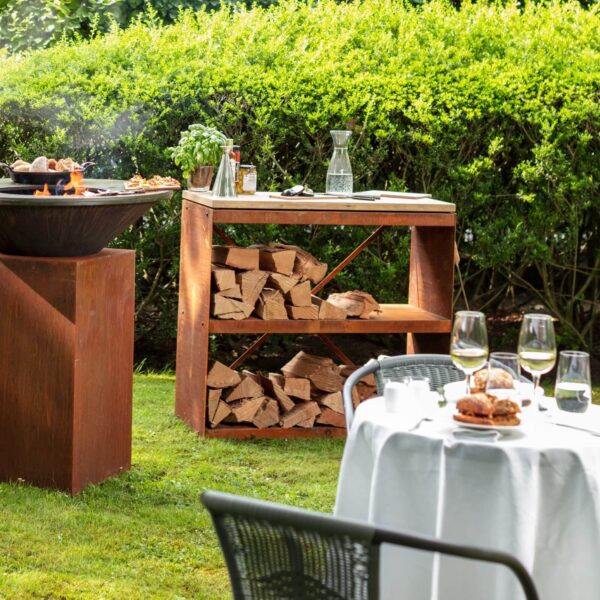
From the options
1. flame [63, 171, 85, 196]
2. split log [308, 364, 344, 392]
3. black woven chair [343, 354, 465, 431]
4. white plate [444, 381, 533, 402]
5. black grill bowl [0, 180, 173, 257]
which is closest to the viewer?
white plate [444, 381, 533, 402]

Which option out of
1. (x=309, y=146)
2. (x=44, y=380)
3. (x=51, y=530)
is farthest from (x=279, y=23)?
(x=51, y=530)

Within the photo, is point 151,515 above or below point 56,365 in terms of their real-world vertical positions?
below

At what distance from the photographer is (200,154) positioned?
5.98 meters

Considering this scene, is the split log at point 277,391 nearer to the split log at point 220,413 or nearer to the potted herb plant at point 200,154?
the split log at point 220,413

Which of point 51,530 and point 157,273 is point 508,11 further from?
point 51,530

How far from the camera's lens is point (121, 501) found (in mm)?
4902

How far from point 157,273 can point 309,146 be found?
3.81 ft

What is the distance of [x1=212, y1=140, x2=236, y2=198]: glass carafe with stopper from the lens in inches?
227

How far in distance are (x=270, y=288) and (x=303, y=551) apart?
362 cm

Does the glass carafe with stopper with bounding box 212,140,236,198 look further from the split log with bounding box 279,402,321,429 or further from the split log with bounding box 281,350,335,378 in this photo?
the split log with bounding box 279,402,321,429

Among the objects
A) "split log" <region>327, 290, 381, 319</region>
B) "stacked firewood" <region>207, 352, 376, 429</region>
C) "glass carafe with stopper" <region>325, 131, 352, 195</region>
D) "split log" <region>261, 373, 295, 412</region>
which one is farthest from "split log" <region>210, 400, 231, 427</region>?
"glass carafe with stopper" <region>325, 131, 352, 195</region>

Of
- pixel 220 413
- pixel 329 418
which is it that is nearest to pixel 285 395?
pixel 329 418

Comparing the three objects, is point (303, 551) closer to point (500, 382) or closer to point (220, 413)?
point (500, 382)

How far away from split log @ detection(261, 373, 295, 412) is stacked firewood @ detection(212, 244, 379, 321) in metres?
0.36
